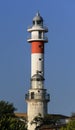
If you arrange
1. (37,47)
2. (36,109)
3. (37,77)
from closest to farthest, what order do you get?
1. (36,109)
2. (37,77)
3. (37,47)

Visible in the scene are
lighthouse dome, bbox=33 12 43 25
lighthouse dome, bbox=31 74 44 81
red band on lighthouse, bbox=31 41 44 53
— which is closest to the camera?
lighthouse dome, bbox=31 74 44 81

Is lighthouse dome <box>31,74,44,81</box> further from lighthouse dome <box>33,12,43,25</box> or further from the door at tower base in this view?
lighthouse dome <box>33,12,43,25</box>

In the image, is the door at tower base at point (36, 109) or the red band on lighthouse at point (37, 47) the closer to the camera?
the door at tower base at point (36, 109)

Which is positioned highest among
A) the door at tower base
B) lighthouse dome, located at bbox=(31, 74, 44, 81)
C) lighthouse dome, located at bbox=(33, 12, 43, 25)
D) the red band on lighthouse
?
lighthouse dome, located at bbox=(33, 12, 43, 25)

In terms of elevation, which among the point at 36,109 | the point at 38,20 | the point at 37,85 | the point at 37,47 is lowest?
the point at 36,109

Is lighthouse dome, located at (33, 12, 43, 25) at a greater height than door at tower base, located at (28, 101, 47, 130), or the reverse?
lighthouse dome, located at (33, 12, 43, 25)

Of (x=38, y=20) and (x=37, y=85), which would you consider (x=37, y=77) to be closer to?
(x=37, y=85)

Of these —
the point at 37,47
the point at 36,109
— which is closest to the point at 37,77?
the point at 37,47

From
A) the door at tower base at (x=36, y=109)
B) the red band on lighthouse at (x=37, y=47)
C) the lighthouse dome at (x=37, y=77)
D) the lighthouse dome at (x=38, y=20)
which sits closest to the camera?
the door at tower base at (x=36, y=109)

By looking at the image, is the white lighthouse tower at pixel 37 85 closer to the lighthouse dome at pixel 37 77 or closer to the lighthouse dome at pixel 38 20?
the lighthouse dome at pixel 37 77

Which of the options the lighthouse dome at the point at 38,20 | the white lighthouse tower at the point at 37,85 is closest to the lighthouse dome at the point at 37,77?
the white lighthouse tower at the point at 37,85

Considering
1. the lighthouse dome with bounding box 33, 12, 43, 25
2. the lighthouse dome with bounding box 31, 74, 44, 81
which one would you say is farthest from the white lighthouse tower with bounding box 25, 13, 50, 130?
the lighthouse dome with bounding box 33, 12, 43, 25

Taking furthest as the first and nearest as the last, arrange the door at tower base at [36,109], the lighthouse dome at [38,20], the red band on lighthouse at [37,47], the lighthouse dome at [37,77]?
the lighthouse dome at [38,20]
the red band on lighthouse at [37,47]
the lighthouse dome at [37,77]
the door at tower base at [36,109]

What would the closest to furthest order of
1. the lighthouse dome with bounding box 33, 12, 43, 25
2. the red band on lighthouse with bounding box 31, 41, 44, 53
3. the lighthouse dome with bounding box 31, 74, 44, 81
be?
the lighthouse dome with bounding box 31, 74, 44, 81 → the red band on lighthouse with bounding box 31, 41, 44, 53 → the lighthouse dome with bounding box 33, 12, 43, 25
